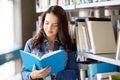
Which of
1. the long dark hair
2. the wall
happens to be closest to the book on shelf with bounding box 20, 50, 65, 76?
the long dark hair

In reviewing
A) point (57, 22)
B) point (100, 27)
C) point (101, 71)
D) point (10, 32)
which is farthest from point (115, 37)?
point (10, 32)

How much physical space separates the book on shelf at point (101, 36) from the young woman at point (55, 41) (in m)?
0.25

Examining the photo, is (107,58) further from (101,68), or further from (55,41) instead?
(55,41)

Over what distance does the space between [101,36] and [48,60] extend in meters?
0.42

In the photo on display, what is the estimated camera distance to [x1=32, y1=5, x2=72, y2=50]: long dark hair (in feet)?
6.21

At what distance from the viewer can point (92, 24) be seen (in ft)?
5.69

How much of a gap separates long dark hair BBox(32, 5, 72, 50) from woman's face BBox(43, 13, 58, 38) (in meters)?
0.03

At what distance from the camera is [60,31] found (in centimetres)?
192

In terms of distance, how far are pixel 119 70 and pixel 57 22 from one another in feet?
1.97

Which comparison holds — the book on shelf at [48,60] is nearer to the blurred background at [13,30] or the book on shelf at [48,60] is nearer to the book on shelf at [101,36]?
the book on shelf at [101,36]

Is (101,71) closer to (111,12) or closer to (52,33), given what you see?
(52,33)

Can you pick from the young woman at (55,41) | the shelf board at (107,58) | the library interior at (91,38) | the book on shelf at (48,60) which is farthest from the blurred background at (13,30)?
the shelf board at (107,58)

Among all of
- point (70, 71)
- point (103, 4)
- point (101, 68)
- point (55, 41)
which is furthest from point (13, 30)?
point (103, 4)

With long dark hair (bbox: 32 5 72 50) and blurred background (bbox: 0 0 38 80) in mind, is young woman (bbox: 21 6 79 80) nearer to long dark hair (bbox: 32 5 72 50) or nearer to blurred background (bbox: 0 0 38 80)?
long dark hair (bbox: 32 5 72 50)
